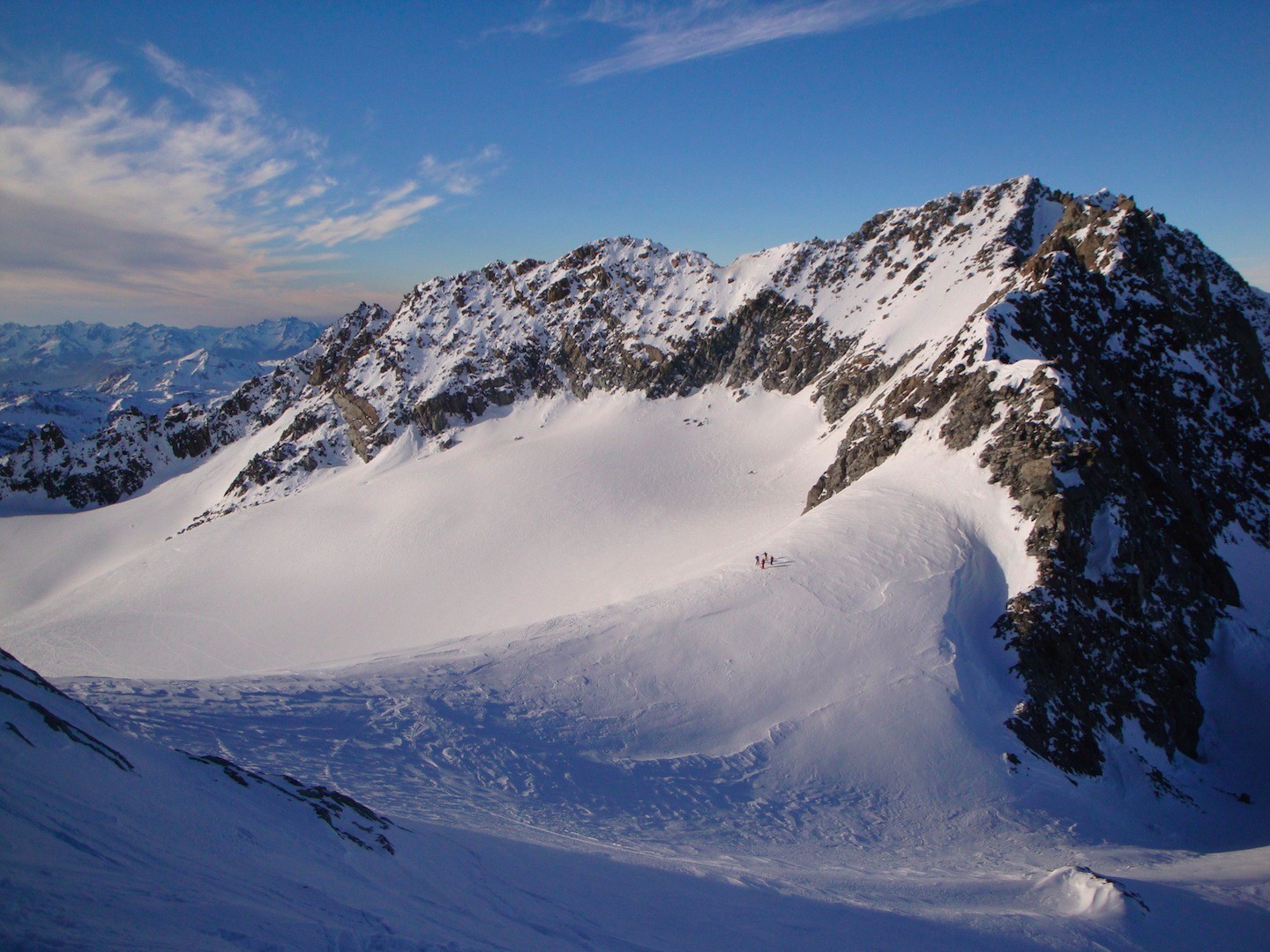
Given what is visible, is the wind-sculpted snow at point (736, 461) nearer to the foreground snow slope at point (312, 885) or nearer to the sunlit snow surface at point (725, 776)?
the sunlit snow surface at point (725, 776)

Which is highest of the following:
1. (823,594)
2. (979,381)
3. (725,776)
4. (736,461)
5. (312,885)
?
(979,381)

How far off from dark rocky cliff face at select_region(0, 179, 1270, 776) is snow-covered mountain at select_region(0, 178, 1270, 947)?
22 centimetres

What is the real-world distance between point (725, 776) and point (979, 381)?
69.0ft

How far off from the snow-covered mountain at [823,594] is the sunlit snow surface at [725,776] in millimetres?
130

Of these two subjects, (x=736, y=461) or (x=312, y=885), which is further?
(x=736, y=461)

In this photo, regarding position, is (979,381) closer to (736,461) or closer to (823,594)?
(823,594)

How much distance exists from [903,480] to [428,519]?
127ft

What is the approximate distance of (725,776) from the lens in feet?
49.0

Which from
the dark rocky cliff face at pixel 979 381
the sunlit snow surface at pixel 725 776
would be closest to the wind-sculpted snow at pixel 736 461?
the dark rocky cliff face at pixel 979 381

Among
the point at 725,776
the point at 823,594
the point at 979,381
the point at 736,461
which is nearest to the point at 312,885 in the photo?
the point at 725,776

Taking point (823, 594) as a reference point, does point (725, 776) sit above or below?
below

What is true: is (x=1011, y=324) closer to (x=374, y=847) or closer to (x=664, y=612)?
(x=664, y=612)

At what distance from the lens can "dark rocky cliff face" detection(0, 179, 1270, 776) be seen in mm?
19953

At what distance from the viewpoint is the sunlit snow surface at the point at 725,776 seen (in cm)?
734
